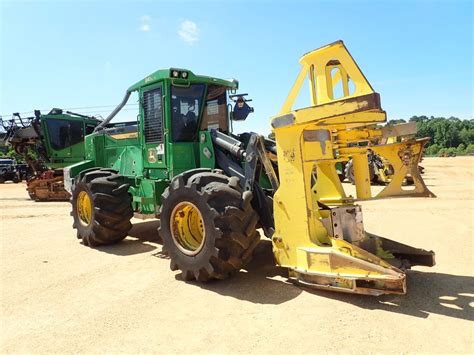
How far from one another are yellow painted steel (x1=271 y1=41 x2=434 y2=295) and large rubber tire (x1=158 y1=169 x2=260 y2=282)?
0.37 m

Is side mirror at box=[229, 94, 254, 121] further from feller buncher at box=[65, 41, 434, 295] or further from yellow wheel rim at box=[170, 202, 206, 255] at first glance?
yellow wheel rim at box=[170, 202, 206, 255]

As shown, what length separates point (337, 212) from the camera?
15.1 ft

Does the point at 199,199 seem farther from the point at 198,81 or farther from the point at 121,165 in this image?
the point at 121,165

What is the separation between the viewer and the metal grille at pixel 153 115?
21.2ft

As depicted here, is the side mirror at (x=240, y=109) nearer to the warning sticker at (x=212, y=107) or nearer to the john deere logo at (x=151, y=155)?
the warning sticker at (x=212, y=107)

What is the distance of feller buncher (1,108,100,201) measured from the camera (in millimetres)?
15312

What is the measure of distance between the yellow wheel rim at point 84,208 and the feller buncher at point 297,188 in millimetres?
2213

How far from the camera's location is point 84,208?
7.79 metres

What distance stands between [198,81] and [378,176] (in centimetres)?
1281

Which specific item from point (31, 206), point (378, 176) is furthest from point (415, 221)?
point (31, 206)

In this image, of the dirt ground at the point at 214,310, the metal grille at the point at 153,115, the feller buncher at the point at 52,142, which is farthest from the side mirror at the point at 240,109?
the feller buncher at the point at 52,142

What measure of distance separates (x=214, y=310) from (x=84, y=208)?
467 centimetres

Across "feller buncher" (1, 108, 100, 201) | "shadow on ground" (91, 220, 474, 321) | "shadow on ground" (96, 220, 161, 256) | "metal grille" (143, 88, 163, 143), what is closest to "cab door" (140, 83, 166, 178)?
"metal grille" (143, 88, 163, 143)

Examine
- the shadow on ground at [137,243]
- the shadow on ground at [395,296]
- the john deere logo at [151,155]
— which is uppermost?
the john deere logo at [151,155]
